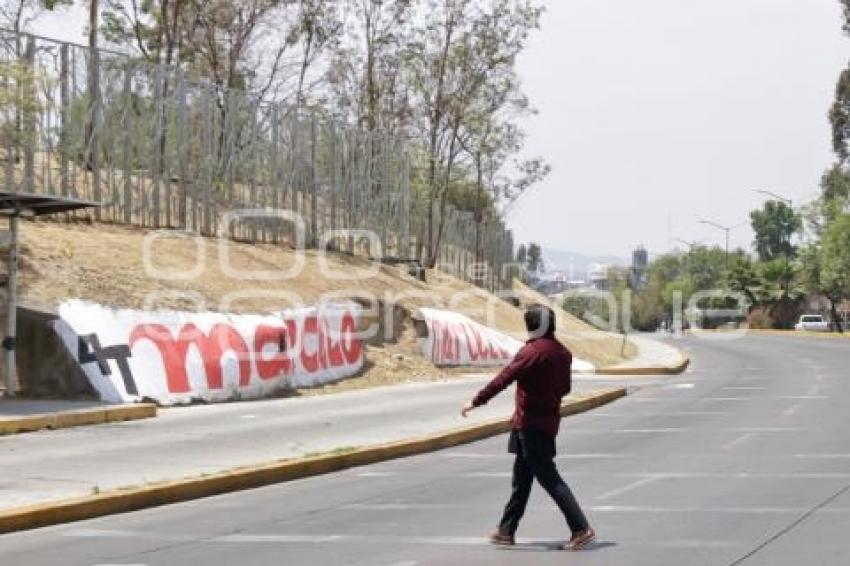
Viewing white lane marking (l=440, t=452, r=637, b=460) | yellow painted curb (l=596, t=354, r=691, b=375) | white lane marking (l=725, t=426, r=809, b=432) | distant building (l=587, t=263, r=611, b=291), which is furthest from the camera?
distant building (l=587, t=263, r=611, b=291)

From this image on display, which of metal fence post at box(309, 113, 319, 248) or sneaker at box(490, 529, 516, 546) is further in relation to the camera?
metal fence post at box(309, 113, 319, 248)

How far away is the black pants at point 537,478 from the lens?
10.1m

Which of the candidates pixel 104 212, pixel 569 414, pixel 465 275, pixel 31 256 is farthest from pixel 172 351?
pixel 465 275

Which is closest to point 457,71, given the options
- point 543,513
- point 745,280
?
point 543,513

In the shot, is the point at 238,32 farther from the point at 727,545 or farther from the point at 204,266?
the point at 727,545

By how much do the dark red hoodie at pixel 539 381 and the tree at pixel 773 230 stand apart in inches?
5864

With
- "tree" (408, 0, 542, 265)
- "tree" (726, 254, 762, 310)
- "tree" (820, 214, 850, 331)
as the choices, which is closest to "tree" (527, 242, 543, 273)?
"tree" (726, 254, 762, 310)

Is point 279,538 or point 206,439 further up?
point 206,439

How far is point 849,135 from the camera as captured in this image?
7619 cm

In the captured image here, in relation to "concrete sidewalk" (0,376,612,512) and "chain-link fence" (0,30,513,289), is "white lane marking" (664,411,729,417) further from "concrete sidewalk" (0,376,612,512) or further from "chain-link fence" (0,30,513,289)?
"chain-link fence" (0,30,513,289)

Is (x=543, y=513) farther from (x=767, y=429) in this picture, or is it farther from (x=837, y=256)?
(x=837, y=256)

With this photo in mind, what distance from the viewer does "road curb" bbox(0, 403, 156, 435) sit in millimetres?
18156

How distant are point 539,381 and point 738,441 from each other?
9429mm

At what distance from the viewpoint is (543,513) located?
12.3 metres
